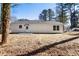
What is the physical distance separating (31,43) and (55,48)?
1.13ft

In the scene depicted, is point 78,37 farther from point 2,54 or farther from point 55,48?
point 2,54

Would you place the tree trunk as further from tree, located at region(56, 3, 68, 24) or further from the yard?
tree, located at region(56, 3, 68, 24)

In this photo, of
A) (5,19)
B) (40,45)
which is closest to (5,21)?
(5,19)

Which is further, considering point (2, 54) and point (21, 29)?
point (21, 29)

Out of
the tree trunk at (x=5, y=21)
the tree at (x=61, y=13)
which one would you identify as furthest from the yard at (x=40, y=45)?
the tree at (x=61, y=13)

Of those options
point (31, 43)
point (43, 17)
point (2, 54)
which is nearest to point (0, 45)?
point (2, 54)

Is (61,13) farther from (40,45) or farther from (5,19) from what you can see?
(5,19)

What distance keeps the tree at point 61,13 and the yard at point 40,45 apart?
0.73 feet

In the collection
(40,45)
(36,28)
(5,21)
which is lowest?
(40,45)

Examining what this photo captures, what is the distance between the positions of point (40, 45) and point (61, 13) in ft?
1.76

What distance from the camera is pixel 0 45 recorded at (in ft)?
13.8

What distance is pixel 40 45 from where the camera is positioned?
4215 mm

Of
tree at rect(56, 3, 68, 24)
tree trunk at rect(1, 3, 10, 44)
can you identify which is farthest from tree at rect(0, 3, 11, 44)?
tree at rect(56, 3, 68, 24)

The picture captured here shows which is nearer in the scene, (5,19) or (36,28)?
(5,19)
